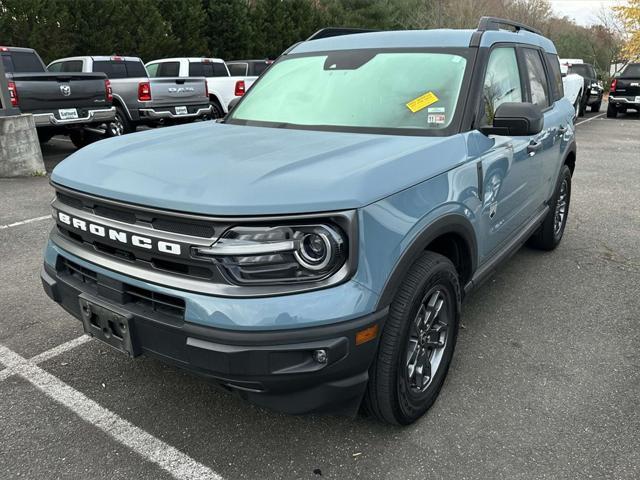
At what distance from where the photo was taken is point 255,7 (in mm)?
24391

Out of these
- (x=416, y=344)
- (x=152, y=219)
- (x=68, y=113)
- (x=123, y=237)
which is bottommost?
(x=68, y=113)

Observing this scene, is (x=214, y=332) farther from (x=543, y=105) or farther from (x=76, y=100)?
(x=76, y=100)

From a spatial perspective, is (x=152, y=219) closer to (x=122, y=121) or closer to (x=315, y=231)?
(x=315, y=231)

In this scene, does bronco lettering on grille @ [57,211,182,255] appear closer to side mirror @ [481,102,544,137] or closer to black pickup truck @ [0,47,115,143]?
side mirror @ [481,102,544,137]

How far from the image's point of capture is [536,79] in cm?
421

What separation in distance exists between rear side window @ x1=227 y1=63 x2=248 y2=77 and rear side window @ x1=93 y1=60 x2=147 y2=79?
375cm

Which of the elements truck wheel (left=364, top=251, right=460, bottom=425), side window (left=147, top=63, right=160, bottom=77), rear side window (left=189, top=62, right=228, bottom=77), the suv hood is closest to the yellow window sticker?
the suv hood

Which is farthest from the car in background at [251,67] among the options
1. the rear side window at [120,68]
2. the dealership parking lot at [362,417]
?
the dealership parking lot at [362,417]

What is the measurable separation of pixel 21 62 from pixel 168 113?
2.80 m

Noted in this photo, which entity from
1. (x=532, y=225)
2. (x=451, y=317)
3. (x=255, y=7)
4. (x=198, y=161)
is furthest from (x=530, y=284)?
(x=255, y=7)

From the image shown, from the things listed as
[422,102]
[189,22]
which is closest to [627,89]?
[189,22]

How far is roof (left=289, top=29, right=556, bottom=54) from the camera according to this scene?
3287mm

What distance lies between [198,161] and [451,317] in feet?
4.81

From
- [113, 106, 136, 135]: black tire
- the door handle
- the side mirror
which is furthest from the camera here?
[113, 106, 136, 135]: black tire
